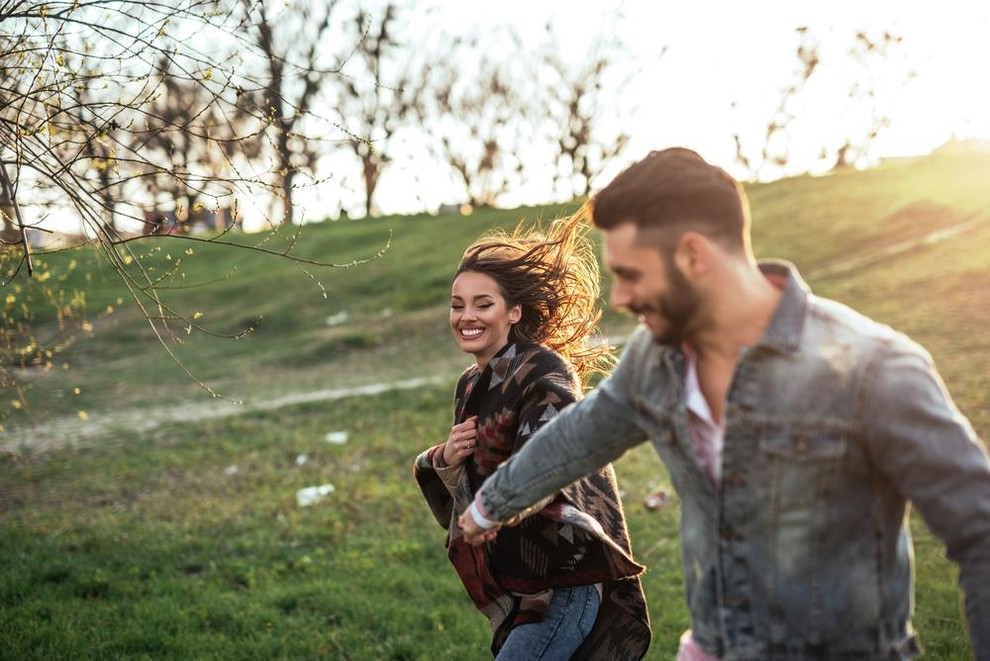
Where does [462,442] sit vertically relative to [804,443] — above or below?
below

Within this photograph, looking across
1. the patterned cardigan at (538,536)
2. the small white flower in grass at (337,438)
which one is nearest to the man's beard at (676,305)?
the patterned cardigan at (538,536)

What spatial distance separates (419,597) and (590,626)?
3077 mm

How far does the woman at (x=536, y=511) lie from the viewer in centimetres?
333

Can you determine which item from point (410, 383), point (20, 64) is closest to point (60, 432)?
point (410, 383)

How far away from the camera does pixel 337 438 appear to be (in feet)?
35.7

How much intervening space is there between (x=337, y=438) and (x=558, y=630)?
782cm

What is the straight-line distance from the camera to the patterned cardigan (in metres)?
3.32

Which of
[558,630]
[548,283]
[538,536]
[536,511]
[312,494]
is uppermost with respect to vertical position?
[548,283]

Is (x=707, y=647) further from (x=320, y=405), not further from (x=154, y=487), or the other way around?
(x=320, y=405)

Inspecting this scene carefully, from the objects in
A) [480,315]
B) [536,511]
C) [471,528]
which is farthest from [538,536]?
[480,315]

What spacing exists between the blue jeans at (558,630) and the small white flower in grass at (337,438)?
759 cm

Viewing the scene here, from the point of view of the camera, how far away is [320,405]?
41.7ft

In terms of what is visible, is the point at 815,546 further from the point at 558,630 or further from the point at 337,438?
the point at 337,438

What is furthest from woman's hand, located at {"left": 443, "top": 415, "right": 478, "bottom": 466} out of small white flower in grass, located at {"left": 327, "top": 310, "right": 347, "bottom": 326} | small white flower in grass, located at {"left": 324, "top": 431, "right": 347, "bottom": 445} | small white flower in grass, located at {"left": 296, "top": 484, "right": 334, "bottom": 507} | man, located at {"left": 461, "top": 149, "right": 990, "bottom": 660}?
small white flower in grass, located at {"left": 327, "top": 310, "right": 347, "bottom": 326}
